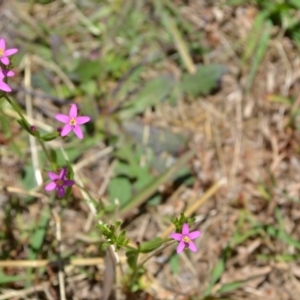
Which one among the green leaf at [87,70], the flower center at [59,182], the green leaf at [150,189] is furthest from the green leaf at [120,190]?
the flower center at [59,182]

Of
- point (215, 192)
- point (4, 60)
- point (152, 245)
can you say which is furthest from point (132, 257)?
point (4, 60)

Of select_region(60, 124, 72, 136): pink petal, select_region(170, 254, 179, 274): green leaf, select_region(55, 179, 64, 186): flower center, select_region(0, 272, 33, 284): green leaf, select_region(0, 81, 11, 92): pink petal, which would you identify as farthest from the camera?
select_region(170, 254, 179, 274): green leaf

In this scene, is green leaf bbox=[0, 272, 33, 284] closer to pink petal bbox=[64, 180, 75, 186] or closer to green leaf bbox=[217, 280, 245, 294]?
pink petal bbox=[64, 180, 75, 186]

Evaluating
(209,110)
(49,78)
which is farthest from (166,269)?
(49,78)

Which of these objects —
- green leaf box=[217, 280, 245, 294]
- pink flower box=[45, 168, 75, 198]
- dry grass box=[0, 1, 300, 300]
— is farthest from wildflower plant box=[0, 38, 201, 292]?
green leaf box=[217, 280, 245, 294]

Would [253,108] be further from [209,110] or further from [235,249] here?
[235,249]

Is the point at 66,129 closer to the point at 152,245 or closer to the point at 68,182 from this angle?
the point at 68,182
